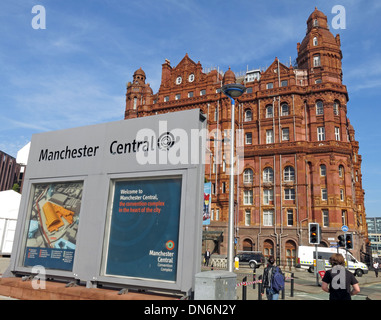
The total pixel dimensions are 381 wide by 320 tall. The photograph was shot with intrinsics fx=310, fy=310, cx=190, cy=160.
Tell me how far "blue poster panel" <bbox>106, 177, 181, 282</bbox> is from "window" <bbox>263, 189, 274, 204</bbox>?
1386 inches

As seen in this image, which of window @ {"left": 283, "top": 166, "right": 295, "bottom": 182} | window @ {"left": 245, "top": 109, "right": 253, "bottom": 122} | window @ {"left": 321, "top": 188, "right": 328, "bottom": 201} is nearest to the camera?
window @ {"left": 321, "top": 188, "right": 328, "bottom": 201}

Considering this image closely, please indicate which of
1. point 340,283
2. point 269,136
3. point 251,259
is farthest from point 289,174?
point 340,283

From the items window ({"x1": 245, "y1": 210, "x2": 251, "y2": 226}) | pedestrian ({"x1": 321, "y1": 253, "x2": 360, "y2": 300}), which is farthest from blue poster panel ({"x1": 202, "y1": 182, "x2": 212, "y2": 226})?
→ pedestrian ({"x1": 321, "y1": 253, "x2": 360, "y2": 300})

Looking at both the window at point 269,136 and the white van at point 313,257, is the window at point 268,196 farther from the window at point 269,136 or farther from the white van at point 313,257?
the white van at point 313,257

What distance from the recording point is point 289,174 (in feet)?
135

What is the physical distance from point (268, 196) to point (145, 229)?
35.6m

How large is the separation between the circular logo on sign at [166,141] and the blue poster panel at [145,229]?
34.8 inches

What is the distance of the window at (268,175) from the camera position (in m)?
42.1

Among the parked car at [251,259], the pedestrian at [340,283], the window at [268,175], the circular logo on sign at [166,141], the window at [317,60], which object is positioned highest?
the window at [317,60]

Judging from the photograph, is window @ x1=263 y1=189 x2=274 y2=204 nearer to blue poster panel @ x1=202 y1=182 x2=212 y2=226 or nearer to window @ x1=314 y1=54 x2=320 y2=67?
blue poster panel @ x1=202 y1=182 x2=212 y2=226

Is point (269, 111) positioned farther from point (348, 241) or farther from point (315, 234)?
point (315, 234)

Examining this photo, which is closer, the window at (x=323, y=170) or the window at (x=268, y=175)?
the window at (x=323, y=170)

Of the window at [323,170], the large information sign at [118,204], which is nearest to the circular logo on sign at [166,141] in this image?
the large information sign at [118,204]

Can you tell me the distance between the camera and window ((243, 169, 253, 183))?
4344 centimetres
